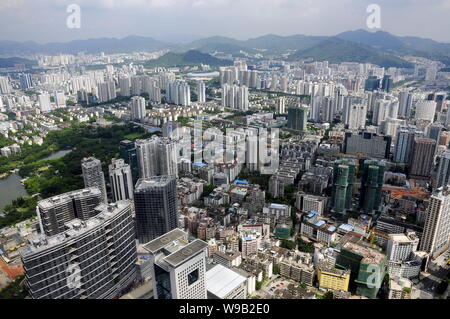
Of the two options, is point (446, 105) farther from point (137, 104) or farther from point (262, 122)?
point (137, 104)

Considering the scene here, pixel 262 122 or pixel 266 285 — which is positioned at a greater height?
pixel 262 122

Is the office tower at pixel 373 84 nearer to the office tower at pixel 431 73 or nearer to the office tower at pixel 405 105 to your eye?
the office tower at pixel 431 73

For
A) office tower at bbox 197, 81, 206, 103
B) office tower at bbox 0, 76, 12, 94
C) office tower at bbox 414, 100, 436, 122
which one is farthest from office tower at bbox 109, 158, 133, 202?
office tower at bbox 0, 76, 12, 94

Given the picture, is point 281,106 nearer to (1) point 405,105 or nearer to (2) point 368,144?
(1) point 405,105
